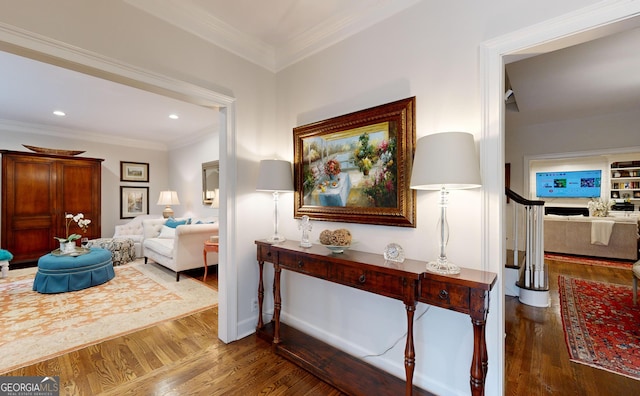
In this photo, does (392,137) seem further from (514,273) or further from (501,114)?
(514,273)

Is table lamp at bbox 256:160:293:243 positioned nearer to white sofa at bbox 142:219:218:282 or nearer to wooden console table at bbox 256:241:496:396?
wooden console table at bbox 256:241:496:396

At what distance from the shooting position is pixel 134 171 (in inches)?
252

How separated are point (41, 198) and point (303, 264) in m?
5.85

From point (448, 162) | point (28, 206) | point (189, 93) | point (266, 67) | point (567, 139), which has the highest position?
point (266, 67)

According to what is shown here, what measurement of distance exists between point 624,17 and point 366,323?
2229 millimetres

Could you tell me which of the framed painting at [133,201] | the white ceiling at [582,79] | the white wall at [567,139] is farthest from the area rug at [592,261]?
the framed painting at [133,201]

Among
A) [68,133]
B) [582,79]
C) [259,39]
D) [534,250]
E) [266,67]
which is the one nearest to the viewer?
[259,39]

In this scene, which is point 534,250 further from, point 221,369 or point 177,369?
point 177,369

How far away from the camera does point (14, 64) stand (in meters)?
2.86

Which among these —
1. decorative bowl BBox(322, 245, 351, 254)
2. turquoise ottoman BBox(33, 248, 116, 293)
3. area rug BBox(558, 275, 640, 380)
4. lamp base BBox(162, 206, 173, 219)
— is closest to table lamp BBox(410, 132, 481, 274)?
decorative bowl BBox(322, 245, 351, 254)

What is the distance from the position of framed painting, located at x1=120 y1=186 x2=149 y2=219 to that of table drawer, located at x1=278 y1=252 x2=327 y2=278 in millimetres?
5873

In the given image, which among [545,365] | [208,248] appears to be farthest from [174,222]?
[545,365]

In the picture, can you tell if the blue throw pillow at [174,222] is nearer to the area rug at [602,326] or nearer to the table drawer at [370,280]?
the table drawer at [370,280]

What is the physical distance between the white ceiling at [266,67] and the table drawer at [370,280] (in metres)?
1.49
